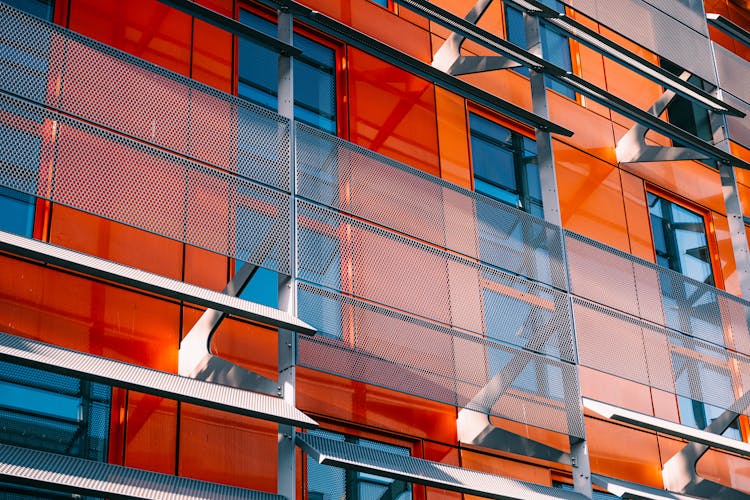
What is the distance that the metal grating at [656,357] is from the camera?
505 inches

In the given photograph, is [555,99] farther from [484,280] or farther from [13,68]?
[13,68]

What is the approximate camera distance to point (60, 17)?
38.4 ft

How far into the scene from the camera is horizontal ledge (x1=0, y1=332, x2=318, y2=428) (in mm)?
8383

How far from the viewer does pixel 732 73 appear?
17.1m

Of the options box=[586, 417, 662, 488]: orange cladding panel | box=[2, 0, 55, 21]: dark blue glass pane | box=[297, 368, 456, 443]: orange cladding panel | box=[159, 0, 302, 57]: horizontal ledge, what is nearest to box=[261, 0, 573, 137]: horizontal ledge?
box=[159, 0, 302, 57]: horizontal ledge

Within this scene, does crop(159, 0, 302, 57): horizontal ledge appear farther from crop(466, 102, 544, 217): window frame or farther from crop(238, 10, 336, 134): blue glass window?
crop(466, 102, 544, 217): window frame

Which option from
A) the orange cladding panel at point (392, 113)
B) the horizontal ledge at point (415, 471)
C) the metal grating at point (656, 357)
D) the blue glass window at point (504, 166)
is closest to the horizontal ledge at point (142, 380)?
the horizontal ledge at point (415, 471)

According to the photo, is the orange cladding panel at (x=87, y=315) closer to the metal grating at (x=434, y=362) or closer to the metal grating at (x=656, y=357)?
the metal grating at (x=434, y=362)

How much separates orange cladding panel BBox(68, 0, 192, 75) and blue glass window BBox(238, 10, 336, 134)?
0.81 m

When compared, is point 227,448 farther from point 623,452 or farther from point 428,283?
point 623,452

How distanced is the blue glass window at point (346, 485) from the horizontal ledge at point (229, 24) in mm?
3826

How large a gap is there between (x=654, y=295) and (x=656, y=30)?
4.13 m

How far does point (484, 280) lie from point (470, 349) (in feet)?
2.79

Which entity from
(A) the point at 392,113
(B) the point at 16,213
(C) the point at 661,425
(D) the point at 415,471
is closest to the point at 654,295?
(C) the point at 661,425
